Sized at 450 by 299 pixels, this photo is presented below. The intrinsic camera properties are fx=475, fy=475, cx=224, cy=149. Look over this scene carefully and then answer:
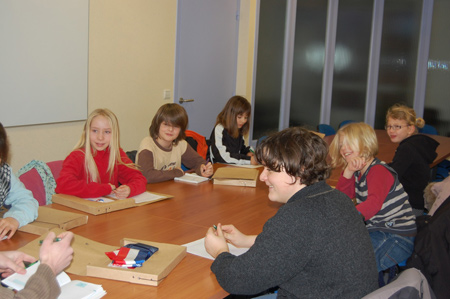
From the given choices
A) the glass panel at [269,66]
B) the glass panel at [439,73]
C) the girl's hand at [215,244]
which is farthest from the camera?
the glass panel at [439,73]

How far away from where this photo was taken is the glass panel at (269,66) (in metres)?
6.43

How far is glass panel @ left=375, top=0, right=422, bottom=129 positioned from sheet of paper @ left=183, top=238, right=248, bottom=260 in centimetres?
705

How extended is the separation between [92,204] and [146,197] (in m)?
0.40

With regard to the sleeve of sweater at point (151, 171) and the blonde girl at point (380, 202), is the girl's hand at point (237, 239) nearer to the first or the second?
the blonde girl at point (380, 202)

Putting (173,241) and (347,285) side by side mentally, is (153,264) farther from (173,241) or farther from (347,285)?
(347,285)

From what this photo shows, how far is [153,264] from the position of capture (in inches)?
65.2

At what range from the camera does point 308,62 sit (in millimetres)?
7422

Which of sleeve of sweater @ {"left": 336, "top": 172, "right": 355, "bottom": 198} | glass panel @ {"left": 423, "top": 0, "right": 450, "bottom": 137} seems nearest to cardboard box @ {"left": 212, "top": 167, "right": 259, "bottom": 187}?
sleeve of sweater @ {"left": 336, "top": 172, "right": 355, "bottom": 198}

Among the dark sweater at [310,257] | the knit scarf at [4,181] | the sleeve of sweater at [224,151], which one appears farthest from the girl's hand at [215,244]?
the sleeve of sweater at [224,151]

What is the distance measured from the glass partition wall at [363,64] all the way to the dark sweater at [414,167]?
3393 mm

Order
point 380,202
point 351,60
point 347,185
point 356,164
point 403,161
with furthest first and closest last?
point 351,60, point 403,161, point 347,185, point 356,164, point 380,202

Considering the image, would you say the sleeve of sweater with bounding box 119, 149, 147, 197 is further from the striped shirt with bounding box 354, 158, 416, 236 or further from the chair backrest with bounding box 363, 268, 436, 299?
the chair backrest with bounding box 363, 268, 436, 299

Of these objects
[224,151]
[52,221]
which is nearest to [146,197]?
[52,221]

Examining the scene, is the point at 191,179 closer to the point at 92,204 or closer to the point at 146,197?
the point at 146,197
